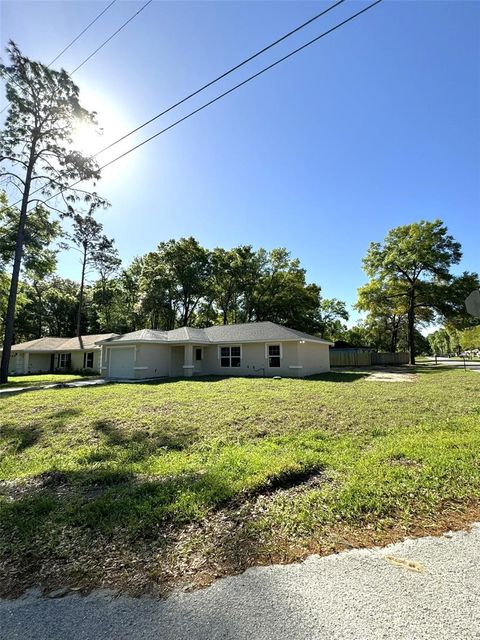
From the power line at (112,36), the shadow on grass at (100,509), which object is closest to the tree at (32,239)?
the power line at (112,36)

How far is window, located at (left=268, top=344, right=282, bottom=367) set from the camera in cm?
1891

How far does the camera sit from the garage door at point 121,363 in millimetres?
18878

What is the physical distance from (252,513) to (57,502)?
2340 mm

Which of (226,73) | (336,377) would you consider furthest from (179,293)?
(226,73)

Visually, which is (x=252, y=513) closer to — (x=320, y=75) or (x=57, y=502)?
(x=57, y=502)

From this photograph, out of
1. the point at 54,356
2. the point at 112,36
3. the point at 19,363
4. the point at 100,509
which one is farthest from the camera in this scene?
the point at 54,356

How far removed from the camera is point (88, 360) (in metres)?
25.6

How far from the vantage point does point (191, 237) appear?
114 ft

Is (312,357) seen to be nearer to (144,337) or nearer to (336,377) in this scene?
(336,377)

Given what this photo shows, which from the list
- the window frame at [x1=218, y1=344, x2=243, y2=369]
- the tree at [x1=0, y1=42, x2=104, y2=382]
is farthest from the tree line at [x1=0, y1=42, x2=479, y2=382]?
the window frame at [x1=218, y1=344, x2=243, y2=369]

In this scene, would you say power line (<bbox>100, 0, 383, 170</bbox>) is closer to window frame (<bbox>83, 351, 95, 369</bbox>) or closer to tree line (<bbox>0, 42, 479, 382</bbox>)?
tree line (<bbox>0, 42, 479, 382</bbox>)

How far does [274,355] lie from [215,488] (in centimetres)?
1515

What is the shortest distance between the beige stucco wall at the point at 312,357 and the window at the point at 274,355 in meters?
1.18

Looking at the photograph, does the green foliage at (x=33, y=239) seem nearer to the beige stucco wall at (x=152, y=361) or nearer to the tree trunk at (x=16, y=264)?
the tree trunk at (x=16, y=264)
